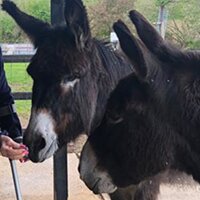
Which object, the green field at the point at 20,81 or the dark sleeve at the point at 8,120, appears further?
the green field at the point at 20,81

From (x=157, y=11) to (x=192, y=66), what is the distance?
3.20 m

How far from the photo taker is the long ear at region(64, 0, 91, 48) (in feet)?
7.05

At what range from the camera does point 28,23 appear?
2371 millimetres

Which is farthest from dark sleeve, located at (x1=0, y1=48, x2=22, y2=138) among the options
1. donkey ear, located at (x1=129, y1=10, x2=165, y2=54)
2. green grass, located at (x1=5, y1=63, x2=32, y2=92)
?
green grass, located at (x1=5, y1=63, x2=32, y2=92)

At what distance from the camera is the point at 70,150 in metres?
4.59

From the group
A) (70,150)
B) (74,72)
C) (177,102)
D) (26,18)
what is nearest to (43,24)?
(26,18)

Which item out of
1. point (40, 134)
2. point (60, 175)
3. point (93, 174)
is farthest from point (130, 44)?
point (60, 175)

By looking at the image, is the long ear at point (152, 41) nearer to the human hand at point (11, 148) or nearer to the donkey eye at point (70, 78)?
the donkey eye at point (70, 78)

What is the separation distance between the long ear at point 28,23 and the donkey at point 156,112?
2.27ft

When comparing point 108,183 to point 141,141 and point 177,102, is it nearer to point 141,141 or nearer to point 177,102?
point 141,141

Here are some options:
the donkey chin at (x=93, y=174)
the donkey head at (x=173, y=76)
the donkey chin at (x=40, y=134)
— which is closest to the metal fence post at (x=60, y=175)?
the donkey chin at (x=40, y=134)

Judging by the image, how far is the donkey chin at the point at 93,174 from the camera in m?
1.92

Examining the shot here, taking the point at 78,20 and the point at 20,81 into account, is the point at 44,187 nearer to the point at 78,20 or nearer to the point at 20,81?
the point at 20,81

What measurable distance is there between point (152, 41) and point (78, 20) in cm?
57
